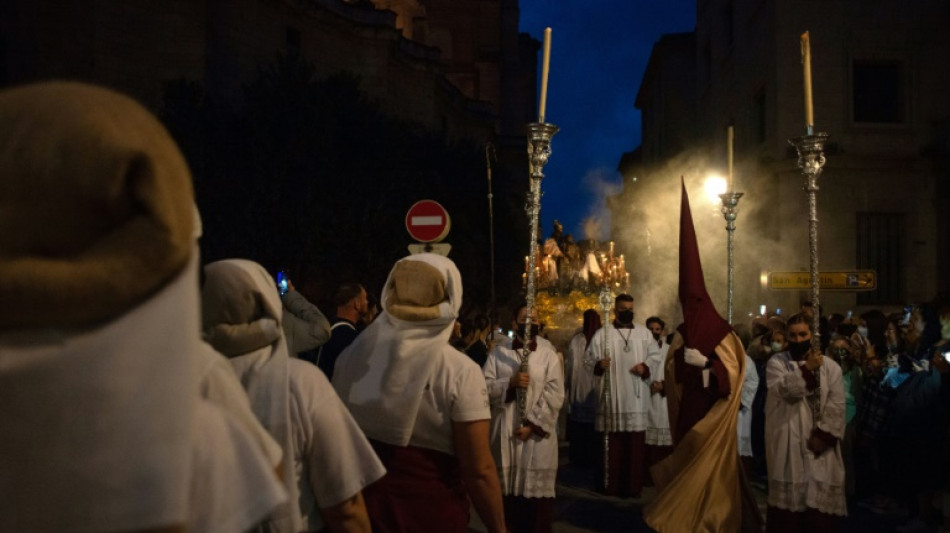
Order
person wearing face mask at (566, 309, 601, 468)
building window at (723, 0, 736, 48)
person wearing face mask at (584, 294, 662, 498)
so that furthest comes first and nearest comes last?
1. building window at (723, 0, 736, 48)
2. person wearing face mask at (566, 309, 601, 468)
3. person wearing face mask at (584, 294, 662, 498)

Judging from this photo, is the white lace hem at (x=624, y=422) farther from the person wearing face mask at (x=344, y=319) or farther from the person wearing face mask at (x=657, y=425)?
the person wearing face mask at (x=344, y=319)

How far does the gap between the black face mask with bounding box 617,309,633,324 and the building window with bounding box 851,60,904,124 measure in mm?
16165

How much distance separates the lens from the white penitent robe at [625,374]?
12344 millimetres

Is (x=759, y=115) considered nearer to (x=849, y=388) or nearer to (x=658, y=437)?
(x=658, y=437)

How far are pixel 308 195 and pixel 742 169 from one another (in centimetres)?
1316

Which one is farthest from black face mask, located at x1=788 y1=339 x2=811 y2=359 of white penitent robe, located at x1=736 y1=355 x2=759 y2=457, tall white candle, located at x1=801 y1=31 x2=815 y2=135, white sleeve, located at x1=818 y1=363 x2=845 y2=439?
white penitent robe, located at x1=736 y1=355 x2=759 y2=457

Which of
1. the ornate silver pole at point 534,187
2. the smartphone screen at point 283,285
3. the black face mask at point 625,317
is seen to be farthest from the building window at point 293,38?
the ornate silver pole at point 534,187

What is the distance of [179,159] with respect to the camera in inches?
63.1

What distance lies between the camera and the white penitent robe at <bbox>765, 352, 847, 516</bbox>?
775 centimetres

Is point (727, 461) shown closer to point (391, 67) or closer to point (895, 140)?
point (895, 140)

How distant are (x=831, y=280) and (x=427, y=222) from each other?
10.1 meters

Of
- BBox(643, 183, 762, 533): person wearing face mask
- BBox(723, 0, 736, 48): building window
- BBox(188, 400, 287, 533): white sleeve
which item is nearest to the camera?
BBox(188, 400, 287, 533): white sleeve

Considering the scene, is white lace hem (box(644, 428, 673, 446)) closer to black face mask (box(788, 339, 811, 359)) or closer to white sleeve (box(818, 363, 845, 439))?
black face mask (box(788, 339, 811, 359))

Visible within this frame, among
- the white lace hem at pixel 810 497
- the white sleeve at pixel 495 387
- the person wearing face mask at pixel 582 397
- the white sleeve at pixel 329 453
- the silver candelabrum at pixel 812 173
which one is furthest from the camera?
the person wearing face mask at pixel 582 397
